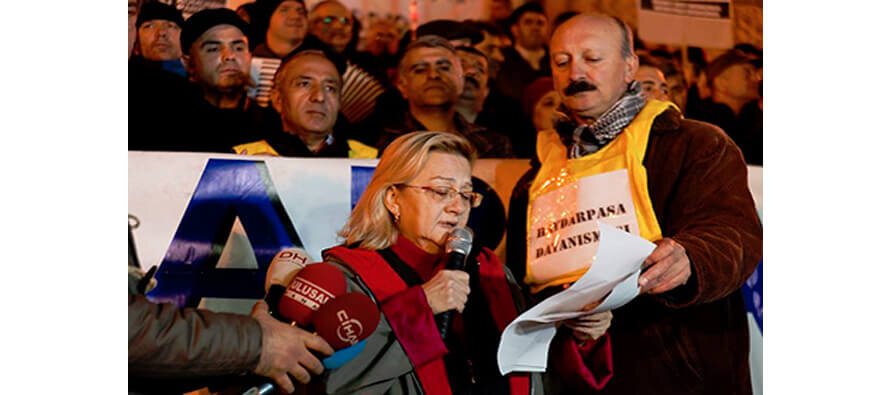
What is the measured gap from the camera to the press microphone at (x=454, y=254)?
8.50 ft

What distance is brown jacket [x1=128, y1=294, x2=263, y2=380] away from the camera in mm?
2314

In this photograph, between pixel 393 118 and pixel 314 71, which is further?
pixel 393 118

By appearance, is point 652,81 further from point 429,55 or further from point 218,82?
point 218,82

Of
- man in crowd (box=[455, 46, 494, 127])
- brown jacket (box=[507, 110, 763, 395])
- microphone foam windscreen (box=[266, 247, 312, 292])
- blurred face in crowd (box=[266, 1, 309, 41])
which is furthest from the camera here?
man in crowd (box=[455, 46, 494, 127])

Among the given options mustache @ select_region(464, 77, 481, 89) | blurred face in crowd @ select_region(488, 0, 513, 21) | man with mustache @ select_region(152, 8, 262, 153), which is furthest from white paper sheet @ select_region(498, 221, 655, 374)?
blurred face in crowd @ select_region(488, 0, 513, 21)

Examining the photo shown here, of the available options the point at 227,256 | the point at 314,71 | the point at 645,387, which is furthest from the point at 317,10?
the point at 645,387

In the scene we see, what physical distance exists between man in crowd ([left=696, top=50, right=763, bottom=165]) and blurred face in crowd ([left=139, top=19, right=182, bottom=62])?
6.40 feet

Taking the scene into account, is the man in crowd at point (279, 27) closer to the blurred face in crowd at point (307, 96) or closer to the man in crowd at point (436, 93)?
the blurred face in crowd at point (307, 96)

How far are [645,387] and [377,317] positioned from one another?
1.06 metres

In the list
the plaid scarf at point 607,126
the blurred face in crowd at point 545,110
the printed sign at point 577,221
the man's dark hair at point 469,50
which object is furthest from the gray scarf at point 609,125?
the man's dark hair at point 469,50

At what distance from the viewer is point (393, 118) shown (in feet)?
11.7

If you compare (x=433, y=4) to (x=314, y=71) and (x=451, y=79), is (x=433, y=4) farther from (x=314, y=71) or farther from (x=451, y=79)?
(x=314, y=71)

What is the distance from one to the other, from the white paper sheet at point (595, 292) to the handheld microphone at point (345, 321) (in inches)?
14.1

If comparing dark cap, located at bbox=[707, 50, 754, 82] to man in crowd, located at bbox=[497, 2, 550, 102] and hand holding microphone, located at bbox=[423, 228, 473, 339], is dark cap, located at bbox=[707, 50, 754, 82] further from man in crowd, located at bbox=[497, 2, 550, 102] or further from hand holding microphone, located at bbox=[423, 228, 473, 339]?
hand holding microphone, located at bbox=[423, 228, 473, 339]
